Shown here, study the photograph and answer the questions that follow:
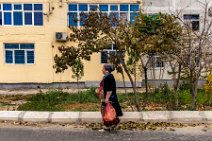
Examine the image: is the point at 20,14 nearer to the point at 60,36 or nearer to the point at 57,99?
the point at 60,36

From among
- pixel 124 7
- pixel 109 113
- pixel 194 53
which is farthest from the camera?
pixel 124 7

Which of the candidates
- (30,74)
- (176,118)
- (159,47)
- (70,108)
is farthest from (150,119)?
(30,74)

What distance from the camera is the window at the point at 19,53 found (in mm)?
25734

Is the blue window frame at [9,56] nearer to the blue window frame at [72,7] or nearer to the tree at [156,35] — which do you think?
the blue window frame at [72,7]

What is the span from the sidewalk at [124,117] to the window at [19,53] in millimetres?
13150

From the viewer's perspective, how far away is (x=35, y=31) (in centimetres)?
2559

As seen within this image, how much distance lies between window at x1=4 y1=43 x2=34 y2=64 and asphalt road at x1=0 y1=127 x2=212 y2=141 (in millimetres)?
14582

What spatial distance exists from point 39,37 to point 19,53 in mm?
1450

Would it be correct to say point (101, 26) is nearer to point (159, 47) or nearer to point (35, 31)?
point (159, 47)

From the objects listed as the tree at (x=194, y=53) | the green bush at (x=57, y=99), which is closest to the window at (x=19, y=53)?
the green bush at (x=57, y=99)

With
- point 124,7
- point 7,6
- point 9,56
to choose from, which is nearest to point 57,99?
point 9,56

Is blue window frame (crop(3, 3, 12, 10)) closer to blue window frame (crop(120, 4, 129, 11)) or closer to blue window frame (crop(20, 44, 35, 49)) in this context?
blue window frame (crop(20, 44, 35, 49))

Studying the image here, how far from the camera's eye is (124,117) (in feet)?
39.8

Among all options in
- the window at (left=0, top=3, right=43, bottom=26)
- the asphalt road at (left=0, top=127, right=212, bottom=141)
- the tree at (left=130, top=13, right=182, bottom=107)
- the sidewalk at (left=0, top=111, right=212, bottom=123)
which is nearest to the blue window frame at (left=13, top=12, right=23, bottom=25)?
the window at (left=0, top=3, right=43, bottom=26)
